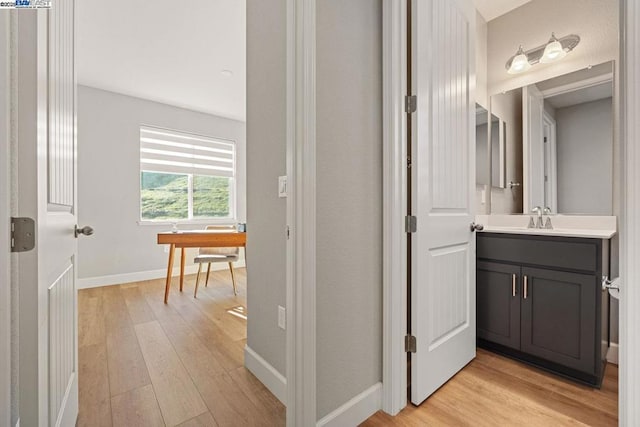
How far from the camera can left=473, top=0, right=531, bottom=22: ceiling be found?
7.63 ft

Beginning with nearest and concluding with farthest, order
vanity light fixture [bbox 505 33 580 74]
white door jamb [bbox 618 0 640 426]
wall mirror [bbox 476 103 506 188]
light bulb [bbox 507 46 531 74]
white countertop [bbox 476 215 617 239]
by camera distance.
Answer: white door jamb [bbox 618 0 640 426] → white countertop [bbox 476 215 617 239] → vanity light fixture [bbox 505 33 580 74] → light bulb [bbox 507 46 531 74] → wall mirror [bbox 476 103 506 188]

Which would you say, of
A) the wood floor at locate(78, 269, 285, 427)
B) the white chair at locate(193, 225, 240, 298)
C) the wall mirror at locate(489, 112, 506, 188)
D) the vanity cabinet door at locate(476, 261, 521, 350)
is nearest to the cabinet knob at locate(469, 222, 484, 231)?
the vanity cabinet door at locate(476, 261, 521, 350)

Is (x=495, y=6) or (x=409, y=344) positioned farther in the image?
(x=495, y=6)

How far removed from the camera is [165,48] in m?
2.82

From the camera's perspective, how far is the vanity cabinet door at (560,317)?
1.56m

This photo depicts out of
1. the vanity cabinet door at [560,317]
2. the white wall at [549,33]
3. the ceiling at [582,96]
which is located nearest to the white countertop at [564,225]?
the vanity cabinet door at [560,317]

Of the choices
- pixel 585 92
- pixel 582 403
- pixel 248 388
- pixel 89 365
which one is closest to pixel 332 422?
pixel 248 388

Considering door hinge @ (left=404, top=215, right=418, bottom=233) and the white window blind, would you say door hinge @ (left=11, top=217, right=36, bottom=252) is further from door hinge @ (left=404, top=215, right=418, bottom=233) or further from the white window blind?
the white window blind

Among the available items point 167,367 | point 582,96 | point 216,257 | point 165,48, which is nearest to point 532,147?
point 582,96

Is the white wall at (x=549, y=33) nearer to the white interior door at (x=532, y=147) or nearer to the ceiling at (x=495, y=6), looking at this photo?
the ceiling at (x=495, y=6)

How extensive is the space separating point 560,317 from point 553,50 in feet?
6.27

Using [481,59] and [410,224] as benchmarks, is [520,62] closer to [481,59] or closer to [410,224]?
[481,59]

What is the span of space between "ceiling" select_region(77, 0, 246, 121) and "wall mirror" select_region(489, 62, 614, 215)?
8.04ft

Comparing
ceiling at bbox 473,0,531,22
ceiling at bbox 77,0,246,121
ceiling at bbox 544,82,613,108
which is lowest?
ceiling at bbox 544,82,613,108
